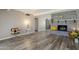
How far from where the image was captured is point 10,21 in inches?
116

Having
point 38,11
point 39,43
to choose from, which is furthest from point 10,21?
point 39,43

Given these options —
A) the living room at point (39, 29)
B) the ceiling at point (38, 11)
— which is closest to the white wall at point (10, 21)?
the living room at point (39, 29)

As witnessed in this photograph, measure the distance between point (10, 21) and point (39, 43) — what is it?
1.10m

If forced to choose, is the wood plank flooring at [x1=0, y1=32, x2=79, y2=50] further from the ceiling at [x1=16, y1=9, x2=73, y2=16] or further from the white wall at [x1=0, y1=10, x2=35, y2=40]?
the ceiling at [x1=16, y1=9, x2=73, y2=16]

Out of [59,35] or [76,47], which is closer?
[76,47]

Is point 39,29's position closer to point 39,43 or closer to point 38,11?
point 39,43

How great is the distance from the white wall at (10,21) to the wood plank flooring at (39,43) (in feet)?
0.73

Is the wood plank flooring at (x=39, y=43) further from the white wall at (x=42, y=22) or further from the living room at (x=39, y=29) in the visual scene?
the white wall at (x=42, y=22)

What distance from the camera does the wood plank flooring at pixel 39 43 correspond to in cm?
282

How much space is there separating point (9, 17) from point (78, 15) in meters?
2.00
